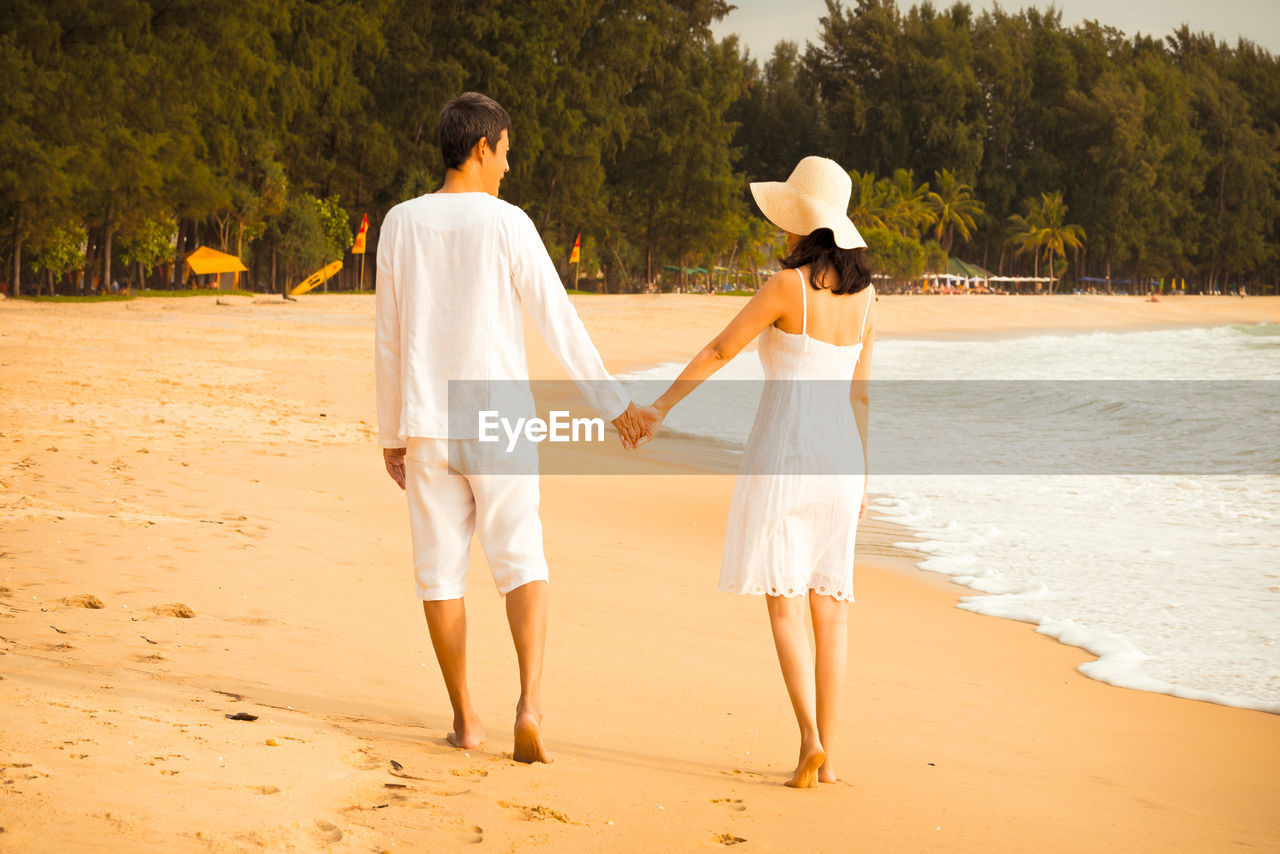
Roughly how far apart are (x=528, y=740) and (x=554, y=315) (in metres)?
1.08

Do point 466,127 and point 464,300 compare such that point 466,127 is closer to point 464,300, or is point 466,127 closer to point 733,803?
point 464,300

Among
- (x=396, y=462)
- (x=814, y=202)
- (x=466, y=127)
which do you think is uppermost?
(x=466, y=127)

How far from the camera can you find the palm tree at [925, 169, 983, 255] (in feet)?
258

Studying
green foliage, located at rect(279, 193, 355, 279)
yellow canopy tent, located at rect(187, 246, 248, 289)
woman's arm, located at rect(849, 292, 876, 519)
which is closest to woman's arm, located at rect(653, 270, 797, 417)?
woman's arm, located at rect(849, 292, 876, 519)

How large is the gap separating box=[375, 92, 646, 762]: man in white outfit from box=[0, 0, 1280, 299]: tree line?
30.1 metres

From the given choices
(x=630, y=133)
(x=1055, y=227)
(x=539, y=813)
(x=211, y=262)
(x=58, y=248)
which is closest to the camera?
(x=539, y=813)

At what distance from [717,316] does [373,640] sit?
3602cm

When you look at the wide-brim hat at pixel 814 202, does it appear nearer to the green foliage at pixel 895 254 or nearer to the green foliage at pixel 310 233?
the green foliage at pixel 310 233

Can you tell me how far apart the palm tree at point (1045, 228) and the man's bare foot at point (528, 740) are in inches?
3288

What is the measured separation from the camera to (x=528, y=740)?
2973mm

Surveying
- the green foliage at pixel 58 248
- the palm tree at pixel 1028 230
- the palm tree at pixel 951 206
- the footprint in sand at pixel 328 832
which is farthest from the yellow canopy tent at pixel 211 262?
the palm tree at pixel 1028 230

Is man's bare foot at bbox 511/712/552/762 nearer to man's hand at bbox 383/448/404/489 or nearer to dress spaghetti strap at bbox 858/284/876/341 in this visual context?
man's hand at bbox 383/448/404/489

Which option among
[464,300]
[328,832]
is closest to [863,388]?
[464,300]

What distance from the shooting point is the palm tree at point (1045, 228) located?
8131 cm
